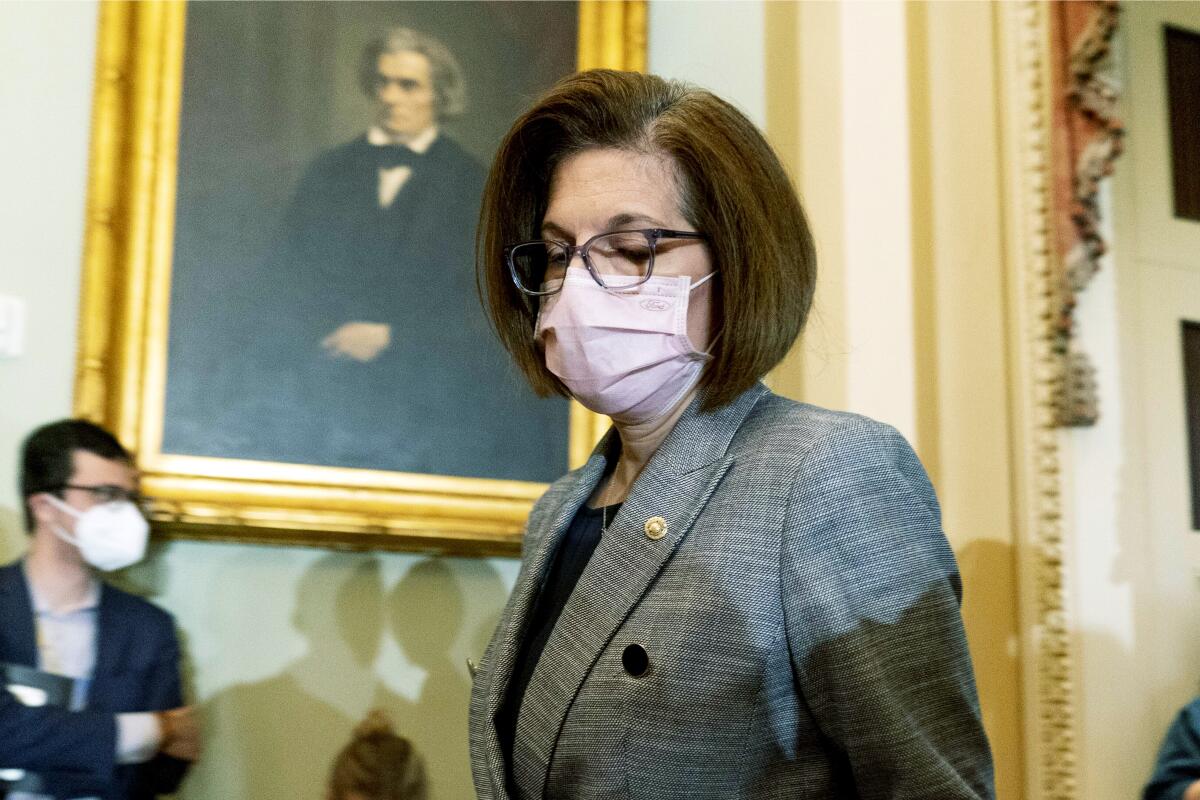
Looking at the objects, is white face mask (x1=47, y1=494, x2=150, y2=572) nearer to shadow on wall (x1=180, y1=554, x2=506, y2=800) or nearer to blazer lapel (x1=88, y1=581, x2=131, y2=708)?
blazer lapel (x1=88, y1=581, x2=131, y2=708)

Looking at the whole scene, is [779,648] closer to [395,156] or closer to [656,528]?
[656,528]

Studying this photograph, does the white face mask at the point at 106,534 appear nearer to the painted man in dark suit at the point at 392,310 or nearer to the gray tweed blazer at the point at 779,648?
the painted man in dark suit at the point at 392,310

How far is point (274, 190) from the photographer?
8.70 ft

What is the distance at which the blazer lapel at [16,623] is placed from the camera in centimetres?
216

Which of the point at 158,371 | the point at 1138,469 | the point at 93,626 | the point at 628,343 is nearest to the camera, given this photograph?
the point at 628,343

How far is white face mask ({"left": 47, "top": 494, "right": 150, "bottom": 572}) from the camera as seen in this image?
2236 mm

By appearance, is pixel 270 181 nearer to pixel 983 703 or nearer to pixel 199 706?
pixel 199 706

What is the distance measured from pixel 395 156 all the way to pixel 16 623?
133cm

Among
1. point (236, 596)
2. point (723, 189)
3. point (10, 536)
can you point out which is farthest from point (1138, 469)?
point (10, 536)

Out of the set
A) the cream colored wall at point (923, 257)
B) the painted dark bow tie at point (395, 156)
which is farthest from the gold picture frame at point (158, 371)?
the cream colored wall at point (923, 257)

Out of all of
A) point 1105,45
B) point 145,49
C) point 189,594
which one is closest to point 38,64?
point 145,49

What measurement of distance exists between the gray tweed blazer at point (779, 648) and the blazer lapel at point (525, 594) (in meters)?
0.09

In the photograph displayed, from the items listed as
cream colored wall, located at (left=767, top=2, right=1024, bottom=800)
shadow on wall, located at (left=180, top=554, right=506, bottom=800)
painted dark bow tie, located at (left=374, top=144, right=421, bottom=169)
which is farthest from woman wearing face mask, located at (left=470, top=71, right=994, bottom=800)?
painted dark bow tie, located at (left=374, top=144, right=421, bottom=169)

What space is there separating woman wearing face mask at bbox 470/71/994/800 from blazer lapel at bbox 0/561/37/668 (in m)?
1.16
